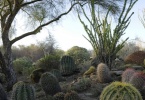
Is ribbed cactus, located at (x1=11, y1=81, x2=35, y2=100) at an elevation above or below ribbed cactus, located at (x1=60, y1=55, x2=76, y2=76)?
below

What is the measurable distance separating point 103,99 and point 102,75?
403 cm

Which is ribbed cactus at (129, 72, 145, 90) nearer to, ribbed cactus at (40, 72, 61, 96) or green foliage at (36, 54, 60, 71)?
ribbed cactus at (40, 72, 61, 96)

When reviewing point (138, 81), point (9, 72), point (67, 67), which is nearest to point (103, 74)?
point (138, 81)

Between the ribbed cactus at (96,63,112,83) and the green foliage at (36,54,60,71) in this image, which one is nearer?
the ribbed cactus at (96,63,112,83)

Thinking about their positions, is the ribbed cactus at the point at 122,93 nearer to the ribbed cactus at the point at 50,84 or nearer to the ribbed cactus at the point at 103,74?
the ribbed cactus at the point at 50,84

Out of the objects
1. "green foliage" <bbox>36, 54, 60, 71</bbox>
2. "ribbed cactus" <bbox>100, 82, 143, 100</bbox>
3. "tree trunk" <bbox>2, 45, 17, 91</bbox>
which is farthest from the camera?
"green foliage" <bbox>36, 54, 60, 71</bbox>

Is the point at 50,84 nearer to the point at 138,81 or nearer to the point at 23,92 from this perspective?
the point at 23,92

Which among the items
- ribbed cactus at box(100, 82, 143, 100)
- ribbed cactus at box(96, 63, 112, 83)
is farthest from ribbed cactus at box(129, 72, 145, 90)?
ribbed cactus at box(100, 82, 143, 100)

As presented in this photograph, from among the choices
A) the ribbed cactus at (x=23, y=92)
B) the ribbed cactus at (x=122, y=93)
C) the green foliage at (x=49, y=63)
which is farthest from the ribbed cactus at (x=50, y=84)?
the green foliage at (x=49, y=63)

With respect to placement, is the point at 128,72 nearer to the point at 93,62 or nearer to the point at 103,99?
the point at 103,99

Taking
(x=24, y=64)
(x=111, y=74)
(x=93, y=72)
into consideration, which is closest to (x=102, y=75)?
(x=111, y=74)

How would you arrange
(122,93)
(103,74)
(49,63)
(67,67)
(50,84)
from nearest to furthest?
(122,93) < (50,84) < (103,74) < (67,67) < (49,63)

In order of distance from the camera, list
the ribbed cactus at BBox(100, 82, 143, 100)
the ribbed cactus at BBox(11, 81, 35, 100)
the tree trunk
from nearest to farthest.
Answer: the ribbed cactus at BBox(100, 82, 143, 100) < the ribbed cactus at BBox(11, 81, 35, 100) < the tree trunk

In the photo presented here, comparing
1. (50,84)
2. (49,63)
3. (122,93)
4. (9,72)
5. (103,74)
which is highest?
(49,63)
